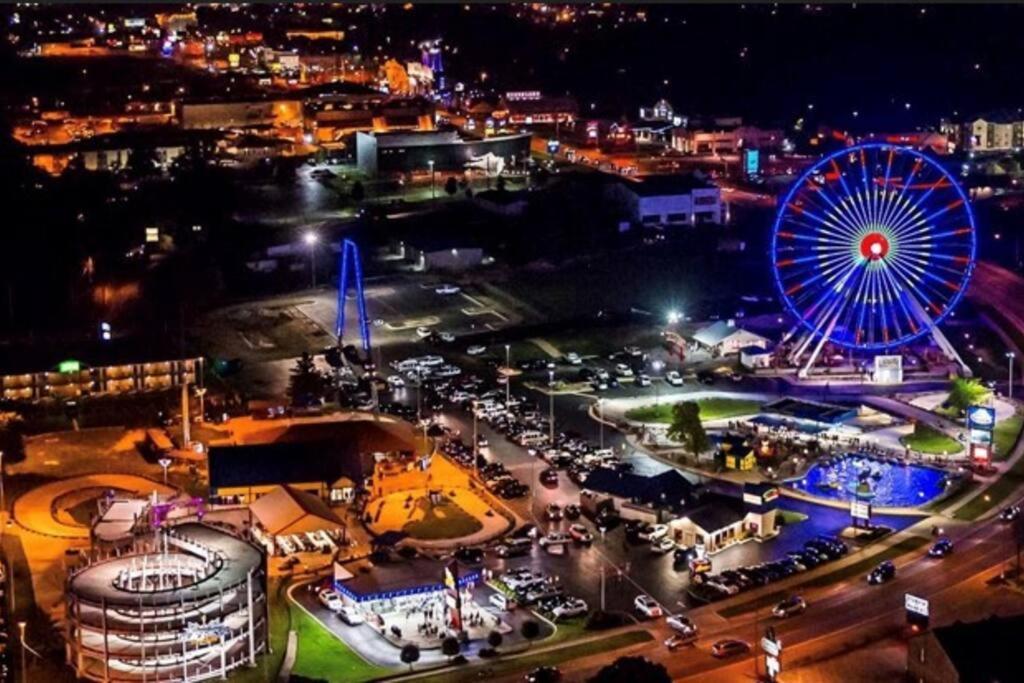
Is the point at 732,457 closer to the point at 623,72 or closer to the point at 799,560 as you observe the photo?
the point at 799,560

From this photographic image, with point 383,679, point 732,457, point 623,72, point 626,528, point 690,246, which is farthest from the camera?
point 623,72

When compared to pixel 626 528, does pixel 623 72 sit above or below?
above

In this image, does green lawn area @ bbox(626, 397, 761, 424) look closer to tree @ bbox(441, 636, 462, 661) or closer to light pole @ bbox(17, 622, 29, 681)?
tree @ bbox(441, 636, 462, 661)

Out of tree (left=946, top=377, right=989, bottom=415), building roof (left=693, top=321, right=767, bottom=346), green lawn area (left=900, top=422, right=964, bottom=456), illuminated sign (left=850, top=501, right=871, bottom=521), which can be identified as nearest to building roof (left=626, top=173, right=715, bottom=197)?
building roof (left=693, top=321, right=767, bottom=346)

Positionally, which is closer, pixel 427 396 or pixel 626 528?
pixel 626 528

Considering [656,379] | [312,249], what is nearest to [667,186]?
[312,249]

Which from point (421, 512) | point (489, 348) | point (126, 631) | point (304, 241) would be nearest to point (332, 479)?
point (421, 512)

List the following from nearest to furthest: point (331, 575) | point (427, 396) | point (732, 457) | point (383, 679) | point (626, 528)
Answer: point (383, 679)
point (331, 575)
point (626, 528)
point (732, 457)
point (427, 396)
